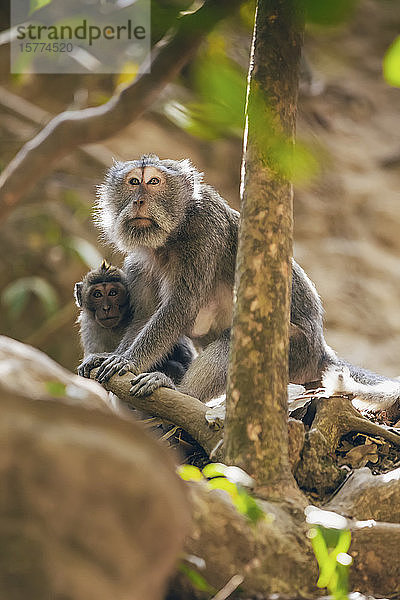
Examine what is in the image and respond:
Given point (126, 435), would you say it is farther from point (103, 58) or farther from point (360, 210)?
point (360, 210)

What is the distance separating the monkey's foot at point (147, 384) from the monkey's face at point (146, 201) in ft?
3.05

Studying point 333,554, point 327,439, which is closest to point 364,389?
point 327,439

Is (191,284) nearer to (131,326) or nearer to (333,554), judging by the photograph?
A: (131,326)

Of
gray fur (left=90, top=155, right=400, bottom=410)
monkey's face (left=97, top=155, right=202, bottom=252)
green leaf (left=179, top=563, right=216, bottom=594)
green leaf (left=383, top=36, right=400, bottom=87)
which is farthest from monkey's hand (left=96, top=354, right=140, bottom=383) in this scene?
green leaf (left=383, top=36, right=400, bottom=87)

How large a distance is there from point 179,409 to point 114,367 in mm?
533

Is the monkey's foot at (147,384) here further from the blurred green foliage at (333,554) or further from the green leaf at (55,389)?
the green leaf at (55,389)

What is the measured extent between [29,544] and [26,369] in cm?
54

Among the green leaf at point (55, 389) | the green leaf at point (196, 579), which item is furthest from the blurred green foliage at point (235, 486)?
the green leaf at point (55, 389)

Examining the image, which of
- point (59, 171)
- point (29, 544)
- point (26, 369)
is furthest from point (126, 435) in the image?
point (59, 171)

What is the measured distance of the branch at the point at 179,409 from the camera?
9.18 ft

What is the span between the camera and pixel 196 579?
5.63 feet

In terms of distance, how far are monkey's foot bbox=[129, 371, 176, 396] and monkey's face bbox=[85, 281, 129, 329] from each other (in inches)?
35.2

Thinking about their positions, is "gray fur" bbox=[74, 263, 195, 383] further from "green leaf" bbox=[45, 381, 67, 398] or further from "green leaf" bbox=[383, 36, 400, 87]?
"green leaf" bbox=[383, 36, 400, 87]

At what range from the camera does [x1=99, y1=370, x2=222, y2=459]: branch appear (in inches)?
110
